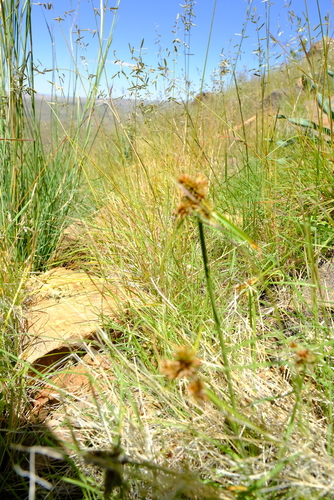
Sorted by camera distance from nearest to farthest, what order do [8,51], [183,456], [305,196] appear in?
1. [183,456]
2. [305,196]
3. [8,51]

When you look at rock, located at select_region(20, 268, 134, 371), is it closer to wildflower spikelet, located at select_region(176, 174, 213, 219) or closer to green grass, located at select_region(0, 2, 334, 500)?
green grass, located at select_region(0, 2, 334, 500)

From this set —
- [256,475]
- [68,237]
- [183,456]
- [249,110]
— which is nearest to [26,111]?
[68,237]

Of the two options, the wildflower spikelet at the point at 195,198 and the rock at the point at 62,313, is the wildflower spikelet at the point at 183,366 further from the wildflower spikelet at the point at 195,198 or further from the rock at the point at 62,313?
the rock at the point at 62,313

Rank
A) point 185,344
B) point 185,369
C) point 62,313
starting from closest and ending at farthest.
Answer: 1. point 185,369
2. point 185,344
3. point 62,313

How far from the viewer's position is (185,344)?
1.18m

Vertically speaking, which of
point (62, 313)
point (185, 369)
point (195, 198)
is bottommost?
point (62, 313)

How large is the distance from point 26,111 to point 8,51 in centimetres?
29

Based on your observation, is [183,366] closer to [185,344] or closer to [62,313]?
[185,344]

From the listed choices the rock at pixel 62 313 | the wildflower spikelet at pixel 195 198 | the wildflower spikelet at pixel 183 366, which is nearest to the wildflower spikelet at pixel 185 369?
the wildflower spikelet at pixel 183 366

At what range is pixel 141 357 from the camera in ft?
4.15

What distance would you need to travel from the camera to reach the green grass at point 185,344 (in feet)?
2.27

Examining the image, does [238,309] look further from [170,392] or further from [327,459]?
[327,459]

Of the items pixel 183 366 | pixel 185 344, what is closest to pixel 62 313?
pixel 185 344

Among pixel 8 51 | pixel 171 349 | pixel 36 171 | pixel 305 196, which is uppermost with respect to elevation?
pixel 8 51
